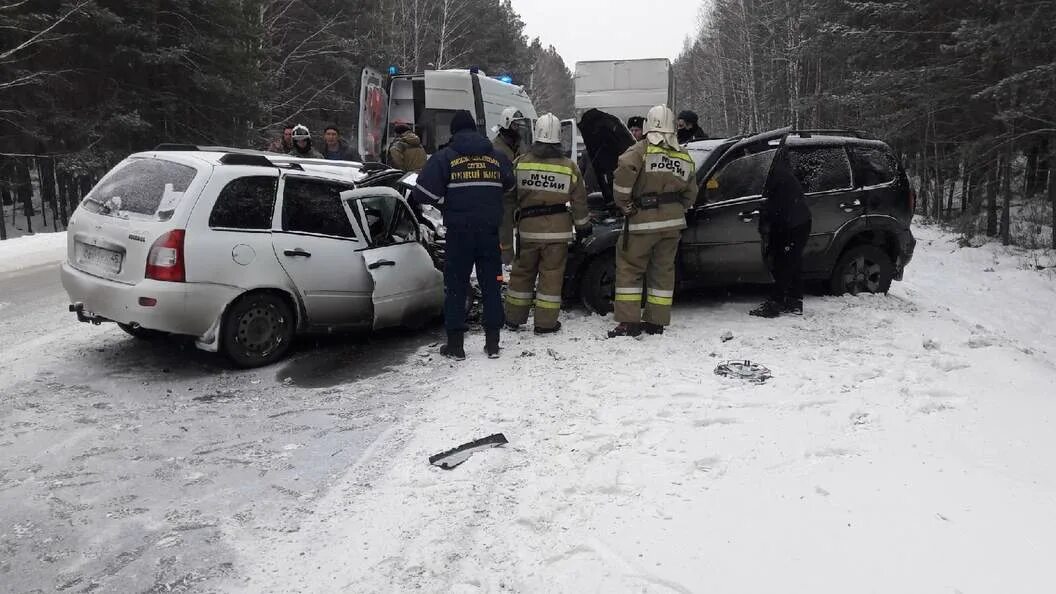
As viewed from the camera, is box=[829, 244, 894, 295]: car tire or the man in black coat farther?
box=[829, 244, 894, 295]: car tire

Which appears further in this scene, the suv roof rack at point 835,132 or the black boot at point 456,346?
the suv roof rack at point 835,132

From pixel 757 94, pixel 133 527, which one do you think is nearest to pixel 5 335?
pixel 133 527

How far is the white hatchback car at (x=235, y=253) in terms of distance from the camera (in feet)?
16.7

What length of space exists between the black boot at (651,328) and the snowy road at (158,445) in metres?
2.08

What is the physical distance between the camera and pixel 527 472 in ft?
12.4

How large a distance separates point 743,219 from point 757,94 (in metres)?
35.6

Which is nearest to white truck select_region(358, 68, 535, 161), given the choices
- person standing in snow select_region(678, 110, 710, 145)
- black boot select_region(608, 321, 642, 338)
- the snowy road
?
person standing in snow select_region(678, 110, 710, 145)

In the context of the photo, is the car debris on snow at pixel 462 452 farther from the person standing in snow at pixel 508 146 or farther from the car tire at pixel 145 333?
the car tire at pixel 145 333

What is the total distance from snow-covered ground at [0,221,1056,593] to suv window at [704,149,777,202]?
1.62m

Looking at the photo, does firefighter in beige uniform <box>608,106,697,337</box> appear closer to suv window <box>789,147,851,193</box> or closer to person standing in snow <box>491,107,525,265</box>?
person standing in snow <box>491,107,525,265</box>

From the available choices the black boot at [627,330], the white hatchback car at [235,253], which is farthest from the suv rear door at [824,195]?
the white hatchback car at [235,253]

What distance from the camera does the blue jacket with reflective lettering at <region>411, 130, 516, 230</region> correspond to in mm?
5828

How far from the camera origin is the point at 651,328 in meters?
6.56

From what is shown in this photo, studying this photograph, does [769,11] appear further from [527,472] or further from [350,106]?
[527,472]
